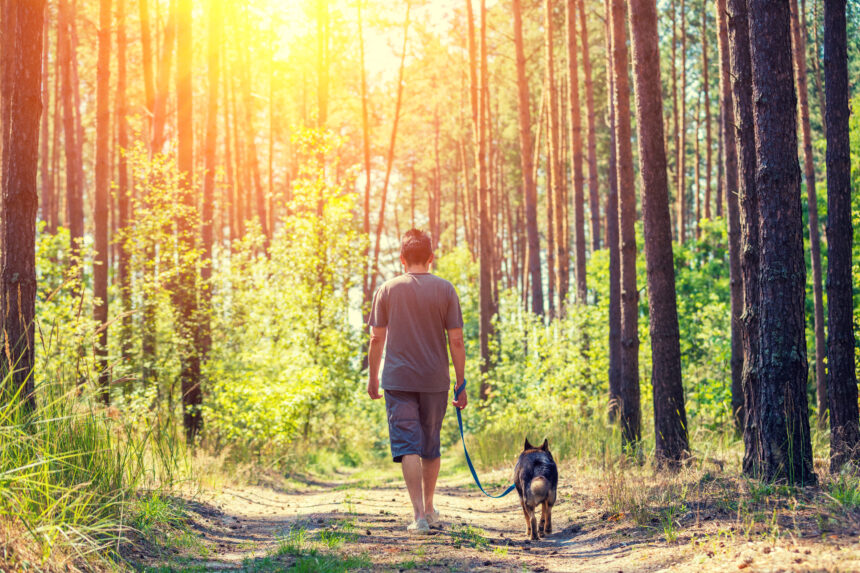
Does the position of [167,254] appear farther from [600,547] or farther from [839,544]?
[839,544]

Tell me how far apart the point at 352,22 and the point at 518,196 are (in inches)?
564

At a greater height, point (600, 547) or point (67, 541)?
point (67, 541)

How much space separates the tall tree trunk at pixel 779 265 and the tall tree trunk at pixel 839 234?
2931mm

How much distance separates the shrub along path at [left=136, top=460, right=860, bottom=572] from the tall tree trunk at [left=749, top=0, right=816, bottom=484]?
0.51 metres

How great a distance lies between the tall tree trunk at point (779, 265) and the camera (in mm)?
5867

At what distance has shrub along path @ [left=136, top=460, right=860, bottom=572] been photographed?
4453 millimetres

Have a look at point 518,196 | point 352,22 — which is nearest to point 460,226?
point 518,196

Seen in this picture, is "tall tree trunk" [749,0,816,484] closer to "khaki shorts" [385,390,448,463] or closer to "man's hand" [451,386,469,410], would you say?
"man's hand" [451,386,469,410]

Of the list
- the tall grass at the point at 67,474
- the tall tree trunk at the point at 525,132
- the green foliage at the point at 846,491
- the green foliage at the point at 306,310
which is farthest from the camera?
the tall tree trunk at the point at 525,132

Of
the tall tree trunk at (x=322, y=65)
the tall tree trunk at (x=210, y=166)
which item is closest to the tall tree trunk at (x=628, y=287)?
the tall tree trunk at (x=210, y=166)

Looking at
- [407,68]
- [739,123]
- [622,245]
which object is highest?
[407,68]

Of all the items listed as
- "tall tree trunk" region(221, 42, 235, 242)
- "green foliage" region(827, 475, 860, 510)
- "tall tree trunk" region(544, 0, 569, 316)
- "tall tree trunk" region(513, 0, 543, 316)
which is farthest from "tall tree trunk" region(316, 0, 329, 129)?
"green foliage" region(827, 475, 860, 510)

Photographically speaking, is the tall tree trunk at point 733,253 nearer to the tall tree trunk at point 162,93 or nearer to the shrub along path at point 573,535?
the shrub along path at point 573,535

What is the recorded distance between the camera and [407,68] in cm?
3331
